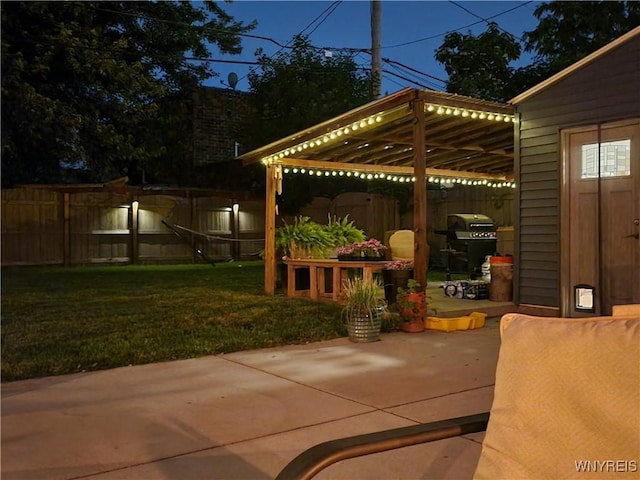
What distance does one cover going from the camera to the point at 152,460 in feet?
10.8

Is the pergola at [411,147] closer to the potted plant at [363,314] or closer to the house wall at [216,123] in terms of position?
the potted plant at [363,314]

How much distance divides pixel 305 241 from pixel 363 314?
3534 mm

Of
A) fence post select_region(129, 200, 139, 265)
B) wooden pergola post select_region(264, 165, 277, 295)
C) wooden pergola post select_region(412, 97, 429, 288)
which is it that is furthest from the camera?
fence post select_region(129, 200, 139, 265)

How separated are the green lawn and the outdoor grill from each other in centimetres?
276

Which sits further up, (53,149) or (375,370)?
(53,149)

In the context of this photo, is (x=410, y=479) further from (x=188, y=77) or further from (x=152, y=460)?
(x=188, y=77)

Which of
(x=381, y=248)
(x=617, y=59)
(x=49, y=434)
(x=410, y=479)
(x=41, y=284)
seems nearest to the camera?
(x=410, y=479)

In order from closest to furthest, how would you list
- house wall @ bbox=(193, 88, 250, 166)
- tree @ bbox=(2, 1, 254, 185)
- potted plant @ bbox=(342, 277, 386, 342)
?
potted plant @ bbox=(342, 277, 386, 342)
tree @ bbox=(2, 1, 254, 185)
house wall @ bbox=(193, 88, 250, 166)

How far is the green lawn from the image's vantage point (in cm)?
571

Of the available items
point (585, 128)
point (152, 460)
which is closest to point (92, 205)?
point (585, 128)

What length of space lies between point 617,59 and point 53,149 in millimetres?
12715

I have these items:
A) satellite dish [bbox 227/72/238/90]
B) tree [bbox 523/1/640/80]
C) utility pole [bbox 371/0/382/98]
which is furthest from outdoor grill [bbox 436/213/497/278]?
satellite dish [bbox 227/72/238/90]

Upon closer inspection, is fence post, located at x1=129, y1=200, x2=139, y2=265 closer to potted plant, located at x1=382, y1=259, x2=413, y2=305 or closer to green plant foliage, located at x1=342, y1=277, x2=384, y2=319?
potted plant, located at x1=382, y1=259, x2=413, y2=305

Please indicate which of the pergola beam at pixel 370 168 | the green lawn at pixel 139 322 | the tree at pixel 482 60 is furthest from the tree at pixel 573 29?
the green lawn at pixel 139 322
